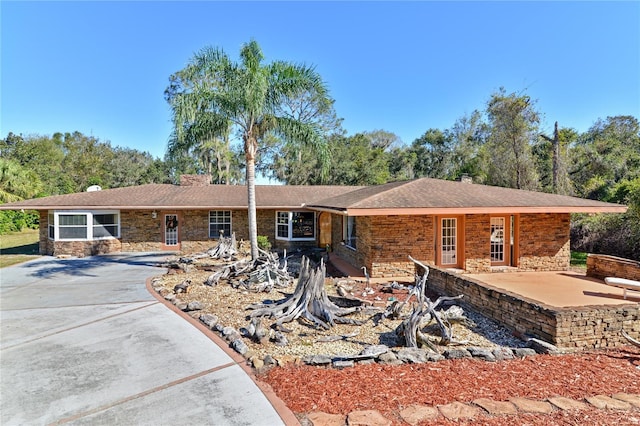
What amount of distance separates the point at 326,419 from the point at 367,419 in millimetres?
424

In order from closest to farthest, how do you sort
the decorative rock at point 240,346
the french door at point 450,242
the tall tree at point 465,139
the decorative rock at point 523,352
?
1. the decorative rock at point 523,352
2. the decorative rock at point 240,346
3. the french door at point 450,242
4. the tall tree at point 465,139

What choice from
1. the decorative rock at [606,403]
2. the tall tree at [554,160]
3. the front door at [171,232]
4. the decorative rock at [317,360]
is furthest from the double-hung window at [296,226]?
the tall tree at [554,160]

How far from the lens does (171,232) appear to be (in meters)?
17.2

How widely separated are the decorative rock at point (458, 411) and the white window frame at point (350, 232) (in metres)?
8.50

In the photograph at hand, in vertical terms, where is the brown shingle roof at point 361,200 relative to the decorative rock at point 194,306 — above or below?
above

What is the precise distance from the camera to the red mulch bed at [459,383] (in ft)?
12.1

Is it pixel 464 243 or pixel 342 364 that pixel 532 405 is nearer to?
pixel 342 364

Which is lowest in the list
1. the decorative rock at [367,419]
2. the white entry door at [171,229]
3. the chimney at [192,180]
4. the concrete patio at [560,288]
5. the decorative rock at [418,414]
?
the decorative rock at [418,414]

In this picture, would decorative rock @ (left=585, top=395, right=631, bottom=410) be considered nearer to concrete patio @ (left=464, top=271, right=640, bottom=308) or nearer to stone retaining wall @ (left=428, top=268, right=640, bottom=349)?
stone retaining wall @ (left=428, top=268, right=640, bottom=349)

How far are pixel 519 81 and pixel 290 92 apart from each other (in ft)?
63.2

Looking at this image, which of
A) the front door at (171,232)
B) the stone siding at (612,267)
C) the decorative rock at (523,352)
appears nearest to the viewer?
the decorative rock at (523,352)

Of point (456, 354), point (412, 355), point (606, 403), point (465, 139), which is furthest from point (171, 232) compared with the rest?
point (465, 139)

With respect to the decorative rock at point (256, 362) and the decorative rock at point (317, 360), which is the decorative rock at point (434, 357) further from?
the decorative rock at point (256, 362)

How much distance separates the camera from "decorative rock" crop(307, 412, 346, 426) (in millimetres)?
3420
